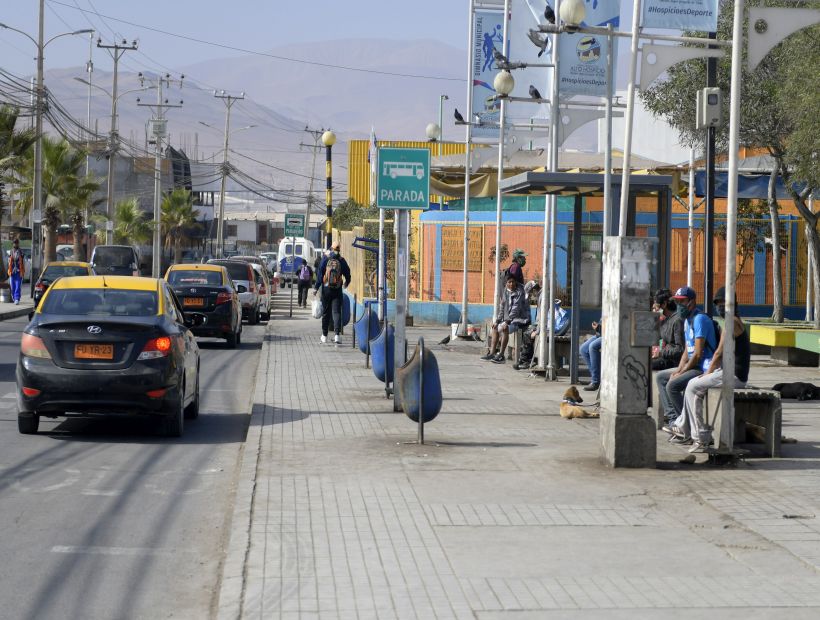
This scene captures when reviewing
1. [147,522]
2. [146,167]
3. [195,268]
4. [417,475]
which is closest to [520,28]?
[195,268]

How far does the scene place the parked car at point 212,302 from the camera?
1044 inches

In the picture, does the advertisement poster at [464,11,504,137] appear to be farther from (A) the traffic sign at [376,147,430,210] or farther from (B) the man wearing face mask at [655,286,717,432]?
(B) the man wearing face mask at [655,286,717,432]

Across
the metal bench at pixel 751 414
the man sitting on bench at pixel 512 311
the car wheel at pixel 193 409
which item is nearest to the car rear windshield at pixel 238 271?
the man sitting on bench at pixel 512 311

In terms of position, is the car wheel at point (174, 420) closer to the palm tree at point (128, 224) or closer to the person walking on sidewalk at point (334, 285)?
the person walking on sidewalk at point (334, 285)

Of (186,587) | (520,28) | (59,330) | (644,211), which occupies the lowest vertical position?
(186,587)

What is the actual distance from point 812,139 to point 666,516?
45.2 ft

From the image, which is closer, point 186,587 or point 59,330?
point 186,587

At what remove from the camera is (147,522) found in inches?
354

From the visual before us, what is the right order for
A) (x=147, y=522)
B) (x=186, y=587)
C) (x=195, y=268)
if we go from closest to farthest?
(x=186, y=587)
(x=147, y=522)
(x=195, y=268)

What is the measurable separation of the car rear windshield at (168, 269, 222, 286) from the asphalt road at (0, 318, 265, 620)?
12366 mm

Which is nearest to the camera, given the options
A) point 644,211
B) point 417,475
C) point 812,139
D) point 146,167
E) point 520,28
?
point 417,475

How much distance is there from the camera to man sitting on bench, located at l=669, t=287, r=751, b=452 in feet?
38.2

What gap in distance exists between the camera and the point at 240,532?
830cm

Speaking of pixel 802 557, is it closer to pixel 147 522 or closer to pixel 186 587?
pixel 186 587
